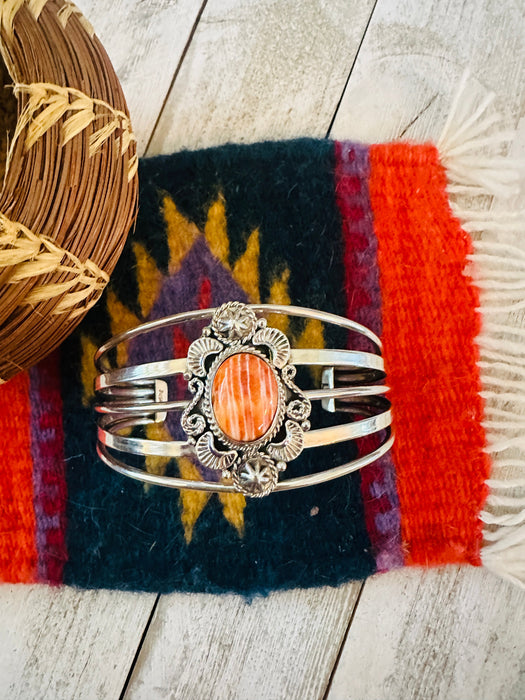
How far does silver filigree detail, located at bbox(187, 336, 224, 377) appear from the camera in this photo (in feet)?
1.59

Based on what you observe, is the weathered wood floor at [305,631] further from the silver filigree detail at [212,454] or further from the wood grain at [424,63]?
the silver filigree detail at [212,454]

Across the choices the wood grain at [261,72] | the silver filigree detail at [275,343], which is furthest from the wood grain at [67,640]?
the wood grain at [261,72]

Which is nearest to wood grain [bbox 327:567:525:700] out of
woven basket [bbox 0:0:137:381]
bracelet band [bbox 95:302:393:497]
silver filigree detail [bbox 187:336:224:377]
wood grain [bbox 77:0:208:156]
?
bracelet band [bbox 95:302:393:497]

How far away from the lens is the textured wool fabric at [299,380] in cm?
61

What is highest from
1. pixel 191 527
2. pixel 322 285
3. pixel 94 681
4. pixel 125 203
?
pixel 125 203

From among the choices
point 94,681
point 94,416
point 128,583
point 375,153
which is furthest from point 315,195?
point 94,681

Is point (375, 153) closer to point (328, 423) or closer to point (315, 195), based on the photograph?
point (315, 195)

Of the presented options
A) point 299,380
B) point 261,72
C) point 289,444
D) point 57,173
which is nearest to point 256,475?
point 289,444

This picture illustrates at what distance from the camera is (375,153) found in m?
0.63

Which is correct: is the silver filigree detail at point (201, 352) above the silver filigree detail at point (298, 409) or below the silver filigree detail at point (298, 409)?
above

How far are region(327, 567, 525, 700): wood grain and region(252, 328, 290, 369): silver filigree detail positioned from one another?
28 cm

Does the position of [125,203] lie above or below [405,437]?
above

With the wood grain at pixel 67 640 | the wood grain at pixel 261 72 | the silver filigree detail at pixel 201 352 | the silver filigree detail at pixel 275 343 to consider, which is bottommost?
the wood grain at pixel 67 640

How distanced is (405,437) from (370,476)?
2.1 inches
